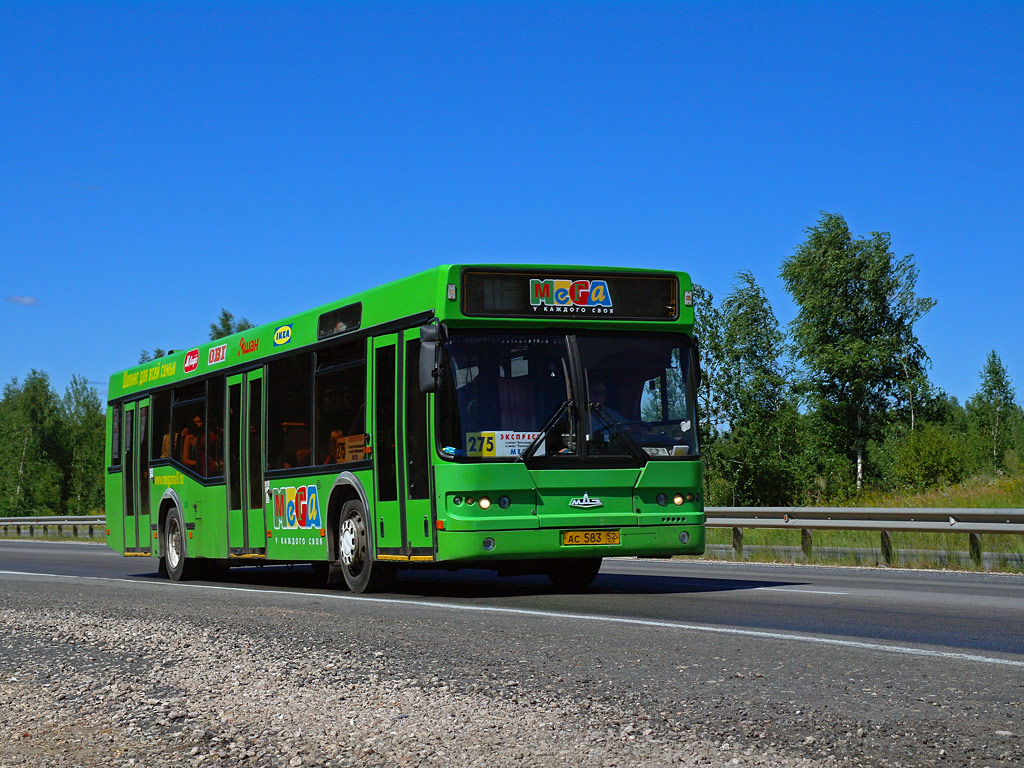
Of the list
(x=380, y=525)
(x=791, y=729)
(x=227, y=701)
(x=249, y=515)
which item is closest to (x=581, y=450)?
(x=380, y=525)

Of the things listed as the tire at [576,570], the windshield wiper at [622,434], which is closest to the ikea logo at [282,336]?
the tire at [576,570]

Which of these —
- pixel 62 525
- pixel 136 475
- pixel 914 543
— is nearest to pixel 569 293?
pixel 136 475

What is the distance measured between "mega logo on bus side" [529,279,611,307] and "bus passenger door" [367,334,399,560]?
1.49m

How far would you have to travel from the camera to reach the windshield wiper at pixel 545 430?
12.5 meters

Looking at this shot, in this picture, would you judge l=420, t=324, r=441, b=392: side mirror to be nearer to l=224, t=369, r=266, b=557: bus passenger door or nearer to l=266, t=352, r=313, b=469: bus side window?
l=266, t=352, r=313, b=469: bus side window

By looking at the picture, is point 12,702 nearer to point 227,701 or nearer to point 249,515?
point 227,701

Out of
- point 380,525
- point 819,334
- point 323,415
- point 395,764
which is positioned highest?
point 819,334

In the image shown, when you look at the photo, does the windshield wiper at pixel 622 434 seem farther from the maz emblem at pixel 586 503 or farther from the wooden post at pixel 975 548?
the wooden post at pixel 975 548

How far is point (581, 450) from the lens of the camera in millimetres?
12680

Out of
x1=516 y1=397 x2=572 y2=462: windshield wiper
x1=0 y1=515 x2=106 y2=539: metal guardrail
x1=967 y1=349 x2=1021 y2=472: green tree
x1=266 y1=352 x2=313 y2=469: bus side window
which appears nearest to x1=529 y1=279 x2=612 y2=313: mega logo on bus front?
x1=516 y1=397 x2=572 y2=462: windshield wiper

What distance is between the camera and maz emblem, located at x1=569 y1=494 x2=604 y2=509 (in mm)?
12648

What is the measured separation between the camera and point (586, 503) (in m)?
12.7

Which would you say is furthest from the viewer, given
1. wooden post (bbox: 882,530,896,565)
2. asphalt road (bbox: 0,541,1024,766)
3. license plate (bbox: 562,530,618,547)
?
wooden post (bbox: 882,530,896,565)

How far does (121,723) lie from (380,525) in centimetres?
721
